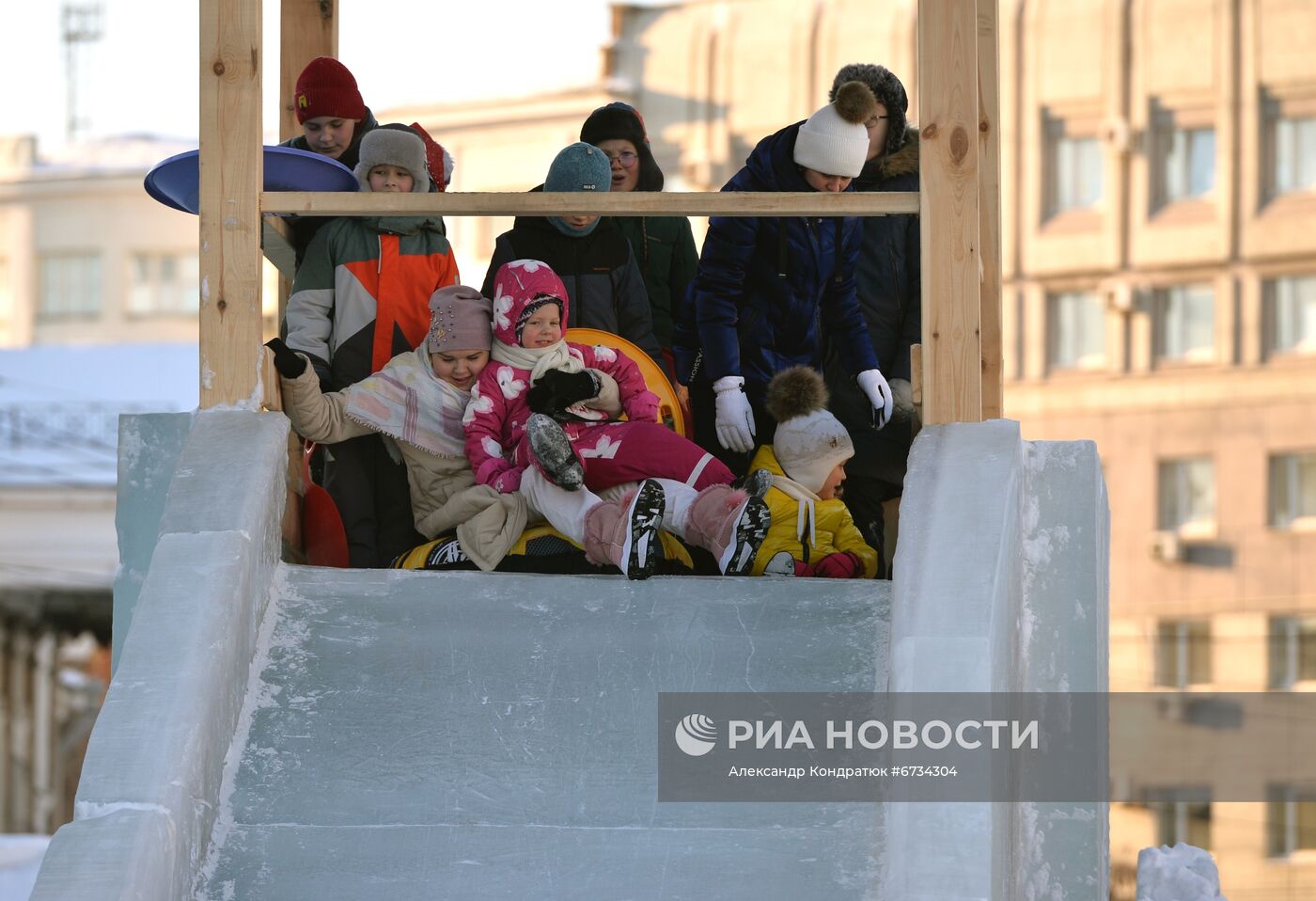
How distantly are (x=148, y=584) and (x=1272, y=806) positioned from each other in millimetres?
27781

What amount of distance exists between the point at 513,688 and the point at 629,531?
67cm

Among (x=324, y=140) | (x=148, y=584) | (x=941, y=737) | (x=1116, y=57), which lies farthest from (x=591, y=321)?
(x=1116, y=57)

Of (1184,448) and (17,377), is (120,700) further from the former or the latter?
(17,377)

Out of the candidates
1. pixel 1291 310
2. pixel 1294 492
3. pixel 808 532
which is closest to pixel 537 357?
pixel 808 532

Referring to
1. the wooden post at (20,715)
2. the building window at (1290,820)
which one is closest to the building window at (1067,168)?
the building window at (1290,820)

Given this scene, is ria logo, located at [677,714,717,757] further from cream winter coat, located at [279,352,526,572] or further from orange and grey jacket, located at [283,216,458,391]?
orange and grey jacket, located at [283,216,458,391]

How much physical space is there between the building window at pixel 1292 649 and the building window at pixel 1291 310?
428cm

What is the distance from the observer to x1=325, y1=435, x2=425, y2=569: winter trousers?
6121mm

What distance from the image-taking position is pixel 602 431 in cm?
601

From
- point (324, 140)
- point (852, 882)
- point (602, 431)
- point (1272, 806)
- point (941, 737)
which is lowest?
point (1272, 806)

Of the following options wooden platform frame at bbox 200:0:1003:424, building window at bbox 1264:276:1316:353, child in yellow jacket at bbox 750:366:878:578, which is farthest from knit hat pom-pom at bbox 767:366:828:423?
building window at bbox 1264:276:1316:353

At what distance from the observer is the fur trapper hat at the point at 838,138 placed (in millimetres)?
6238

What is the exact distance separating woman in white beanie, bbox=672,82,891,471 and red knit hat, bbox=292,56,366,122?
1321mm

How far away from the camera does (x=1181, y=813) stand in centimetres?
3020
